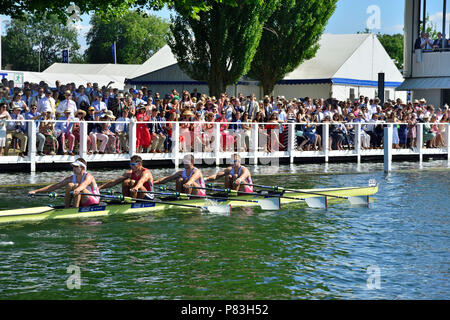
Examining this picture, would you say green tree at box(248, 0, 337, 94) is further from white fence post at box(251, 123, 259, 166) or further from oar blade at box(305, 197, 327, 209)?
oar blade at box(305, 197, 327, 209)

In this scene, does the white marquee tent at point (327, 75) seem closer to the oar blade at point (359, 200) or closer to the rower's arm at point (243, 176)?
the oar blade at point (359, 200)

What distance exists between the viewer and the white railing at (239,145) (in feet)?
74.4

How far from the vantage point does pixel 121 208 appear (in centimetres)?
1573

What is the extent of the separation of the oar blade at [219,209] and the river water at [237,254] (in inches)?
7.8

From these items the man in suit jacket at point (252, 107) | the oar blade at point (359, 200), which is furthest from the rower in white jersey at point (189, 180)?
the man in suit jacket at point (252, 107)

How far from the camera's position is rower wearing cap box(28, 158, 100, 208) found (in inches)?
592

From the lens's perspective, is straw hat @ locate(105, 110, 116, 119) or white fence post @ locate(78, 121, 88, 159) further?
straw hat @ locate(105, 110, 116, 119)

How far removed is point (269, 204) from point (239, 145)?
8.77 m

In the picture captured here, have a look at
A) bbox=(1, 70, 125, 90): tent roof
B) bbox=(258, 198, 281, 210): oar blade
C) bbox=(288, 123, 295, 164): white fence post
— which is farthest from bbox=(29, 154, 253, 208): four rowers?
bbox=(1, 70, 125, 90): tent roof

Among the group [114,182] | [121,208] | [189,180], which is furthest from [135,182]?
[189,180]

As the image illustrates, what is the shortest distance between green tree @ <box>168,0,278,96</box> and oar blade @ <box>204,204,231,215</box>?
19.7 m

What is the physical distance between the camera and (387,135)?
84.1 ft

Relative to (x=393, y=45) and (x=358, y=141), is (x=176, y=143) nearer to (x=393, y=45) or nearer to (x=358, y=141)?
(x=358, y=141)
